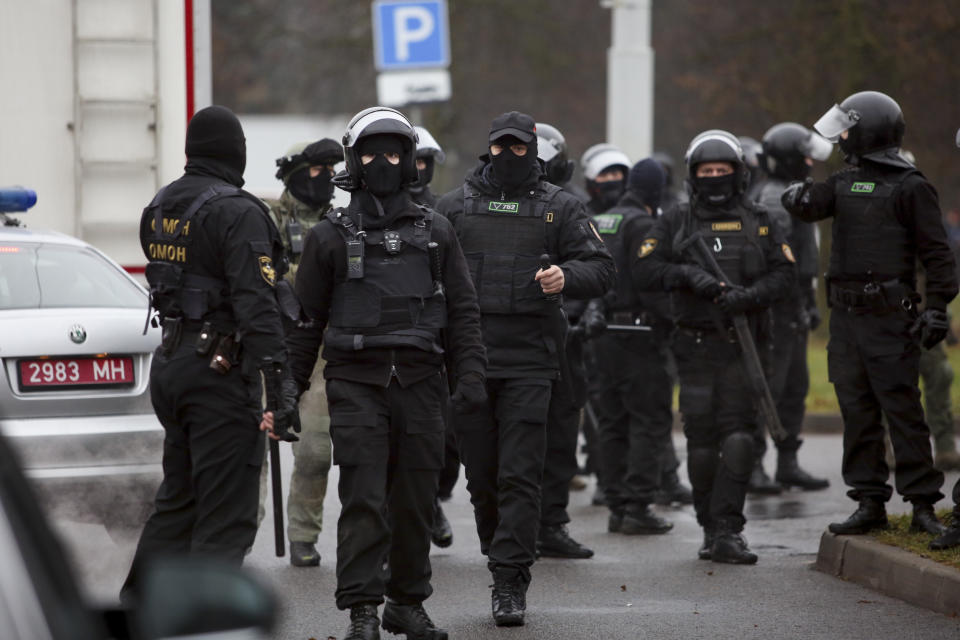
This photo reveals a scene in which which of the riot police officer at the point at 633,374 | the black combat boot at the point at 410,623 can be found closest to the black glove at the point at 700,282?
the riot police officer at the point at 633,374

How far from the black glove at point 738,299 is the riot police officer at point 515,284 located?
3.65 ft

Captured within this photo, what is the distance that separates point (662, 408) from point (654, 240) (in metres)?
1.23

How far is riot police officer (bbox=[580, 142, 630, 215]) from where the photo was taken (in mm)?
9508

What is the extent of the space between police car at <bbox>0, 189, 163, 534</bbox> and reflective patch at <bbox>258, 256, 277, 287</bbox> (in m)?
0.90

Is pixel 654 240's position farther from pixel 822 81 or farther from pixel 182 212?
pixel 822 81

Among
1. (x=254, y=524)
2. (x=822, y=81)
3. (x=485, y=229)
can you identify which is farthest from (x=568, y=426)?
(x=822, y=81)

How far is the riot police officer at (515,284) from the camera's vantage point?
21.7 ft

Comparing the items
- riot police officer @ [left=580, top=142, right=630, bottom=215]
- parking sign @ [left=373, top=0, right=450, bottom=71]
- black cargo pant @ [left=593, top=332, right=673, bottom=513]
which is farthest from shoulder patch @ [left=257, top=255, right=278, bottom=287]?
parking sign @ [left=373, top=0, right=450, bottom=71]

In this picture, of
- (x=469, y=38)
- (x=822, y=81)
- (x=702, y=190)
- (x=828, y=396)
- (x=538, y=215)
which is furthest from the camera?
(x=469, y=38)

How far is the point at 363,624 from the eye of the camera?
18.4ft

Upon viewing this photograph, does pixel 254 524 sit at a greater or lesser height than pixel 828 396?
greater

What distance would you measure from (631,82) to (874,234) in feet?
25.4

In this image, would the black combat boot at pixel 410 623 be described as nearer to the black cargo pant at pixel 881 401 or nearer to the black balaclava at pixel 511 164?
the black balaclava at pixel 511 164

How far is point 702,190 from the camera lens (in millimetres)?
7859
